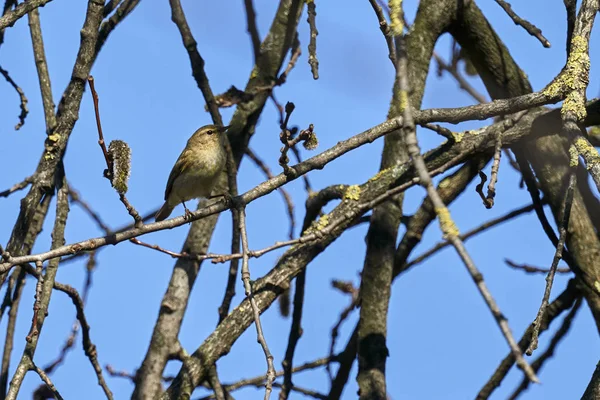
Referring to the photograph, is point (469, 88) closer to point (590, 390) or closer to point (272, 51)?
point (272, 51)

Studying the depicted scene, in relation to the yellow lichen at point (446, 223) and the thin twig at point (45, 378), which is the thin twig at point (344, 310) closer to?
the thin twig at point (45, 378)

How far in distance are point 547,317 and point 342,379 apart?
1.39 meters

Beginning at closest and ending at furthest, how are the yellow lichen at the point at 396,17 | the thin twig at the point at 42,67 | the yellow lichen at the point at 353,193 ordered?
the yellow lichen at the point at 396,17
the thin twig at the point at 42,67
the yellow lichen at the point at 353,193

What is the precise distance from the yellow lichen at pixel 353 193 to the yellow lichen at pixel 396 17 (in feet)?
7.76

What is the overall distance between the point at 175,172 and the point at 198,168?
0.42 meters

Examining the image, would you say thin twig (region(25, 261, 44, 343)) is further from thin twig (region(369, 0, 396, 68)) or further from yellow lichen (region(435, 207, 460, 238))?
yellow lichen (region(435, 207, 460, 238))

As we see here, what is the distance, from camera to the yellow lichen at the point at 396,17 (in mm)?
2678

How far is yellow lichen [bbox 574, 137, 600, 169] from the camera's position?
10.5ft

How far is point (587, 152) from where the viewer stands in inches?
129

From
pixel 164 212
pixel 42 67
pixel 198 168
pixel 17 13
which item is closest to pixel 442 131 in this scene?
pixel 198 168

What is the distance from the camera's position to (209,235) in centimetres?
601

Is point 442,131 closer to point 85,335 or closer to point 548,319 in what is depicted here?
point 548,319

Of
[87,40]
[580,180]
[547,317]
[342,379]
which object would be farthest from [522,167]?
[87,40]

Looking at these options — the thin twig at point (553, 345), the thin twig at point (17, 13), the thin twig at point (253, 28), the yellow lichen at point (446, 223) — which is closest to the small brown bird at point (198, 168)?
the thin twig at point (253, 28)
